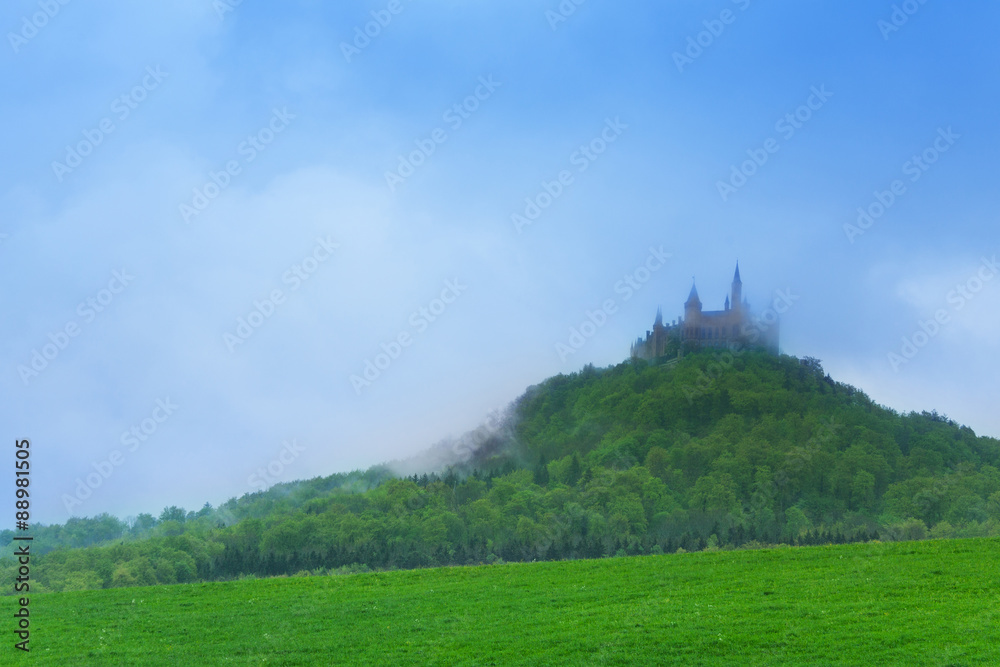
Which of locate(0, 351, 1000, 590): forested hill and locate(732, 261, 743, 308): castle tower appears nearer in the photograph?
locate(0, 351, 1000, 590): forested hill

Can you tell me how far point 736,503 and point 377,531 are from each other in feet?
134

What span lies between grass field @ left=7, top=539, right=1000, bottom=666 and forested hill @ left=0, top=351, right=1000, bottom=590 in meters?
33.4

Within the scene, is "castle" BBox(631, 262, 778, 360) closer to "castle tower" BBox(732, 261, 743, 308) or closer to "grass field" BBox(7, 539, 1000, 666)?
"castle tower" BBox(732, 261, 743, 308)

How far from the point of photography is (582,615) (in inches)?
1297

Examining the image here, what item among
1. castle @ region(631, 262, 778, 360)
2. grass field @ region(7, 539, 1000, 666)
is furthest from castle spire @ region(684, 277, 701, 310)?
grass field @ region(7, 539, 1000, 666)

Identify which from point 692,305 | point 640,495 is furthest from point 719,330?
point 640,495

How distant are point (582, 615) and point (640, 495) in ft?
216

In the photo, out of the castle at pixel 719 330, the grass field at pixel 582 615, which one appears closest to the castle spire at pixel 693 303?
the castle at pixel 719 330

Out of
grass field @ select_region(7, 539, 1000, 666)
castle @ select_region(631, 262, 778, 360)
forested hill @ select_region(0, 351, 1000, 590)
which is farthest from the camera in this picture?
castle @ select_region(631, 262, 778, 360)

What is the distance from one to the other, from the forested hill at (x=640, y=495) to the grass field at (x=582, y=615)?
3340 centimetres

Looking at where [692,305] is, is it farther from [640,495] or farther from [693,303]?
[640,495]

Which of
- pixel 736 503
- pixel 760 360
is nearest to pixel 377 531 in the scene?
pixel 736 503

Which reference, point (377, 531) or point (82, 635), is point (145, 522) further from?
point (82, 635)

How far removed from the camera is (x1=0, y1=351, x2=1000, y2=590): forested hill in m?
80.8
